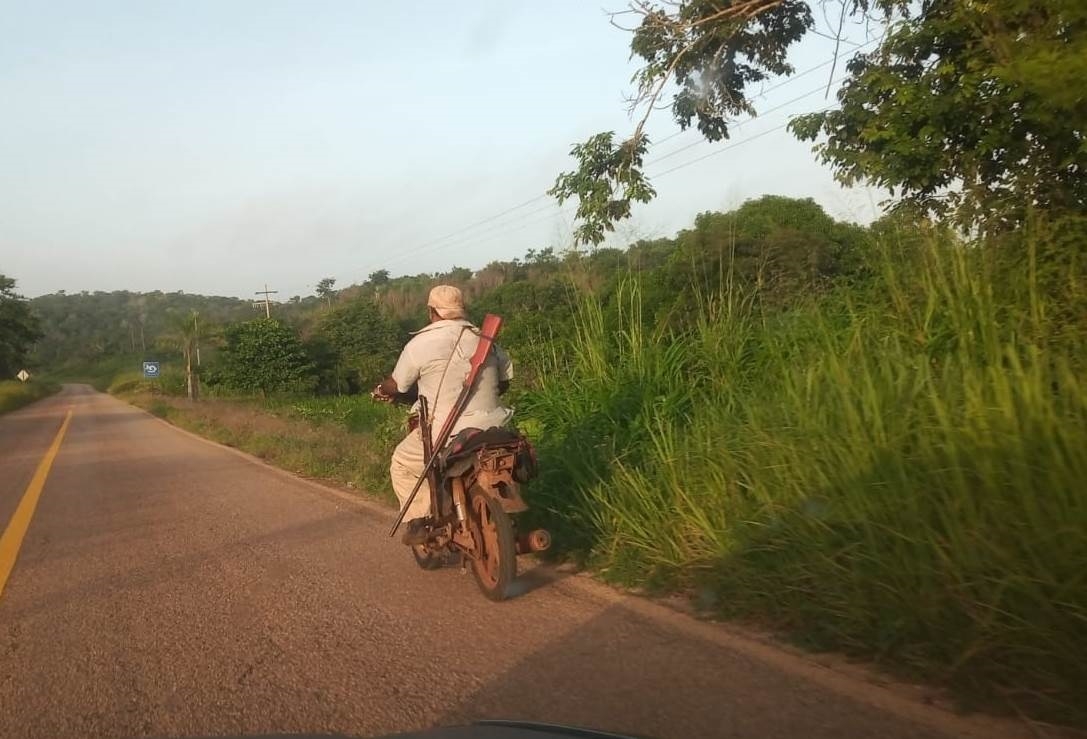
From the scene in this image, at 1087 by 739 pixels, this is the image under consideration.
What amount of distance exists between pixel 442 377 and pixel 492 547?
110 centimetres

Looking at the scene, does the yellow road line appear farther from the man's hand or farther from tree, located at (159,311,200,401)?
tree, located at (159,311,200,401)

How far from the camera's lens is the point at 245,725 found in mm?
3697

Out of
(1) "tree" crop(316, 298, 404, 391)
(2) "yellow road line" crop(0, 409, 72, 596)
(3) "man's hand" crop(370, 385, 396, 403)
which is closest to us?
(3) "man's hand" crop(370, 385, 396, 403)

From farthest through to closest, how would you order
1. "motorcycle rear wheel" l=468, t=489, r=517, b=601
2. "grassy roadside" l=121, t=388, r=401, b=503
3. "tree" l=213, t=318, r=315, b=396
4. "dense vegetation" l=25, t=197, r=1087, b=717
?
"tree" l=213, t=318, r=315, b=396, "grassy roadside" l=121, t=388, r=401, b=503, "motorcycle rear wheel" l=468, t=489, r=517, b=601, "dense vegetation" l=25, t=197, r=1087, b=717

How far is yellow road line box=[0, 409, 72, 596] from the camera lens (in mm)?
7193

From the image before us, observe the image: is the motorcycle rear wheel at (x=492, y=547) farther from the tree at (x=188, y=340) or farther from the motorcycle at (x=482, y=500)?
the tree at (x=188, y=340)

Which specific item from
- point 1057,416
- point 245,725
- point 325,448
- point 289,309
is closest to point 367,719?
point 245,725

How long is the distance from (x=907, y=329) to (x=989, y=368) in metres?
0.99

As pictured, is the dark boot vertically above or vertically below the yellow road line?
above

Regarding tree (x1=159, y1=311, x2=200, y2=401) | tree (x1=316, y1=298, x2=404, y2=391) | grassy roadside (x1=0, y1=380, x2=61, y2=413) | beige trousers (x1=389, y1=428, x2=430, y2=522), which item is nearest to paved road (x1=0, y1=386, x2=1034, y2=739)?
beige trousers (x1=389, y1=428, x2=430, y2=522)

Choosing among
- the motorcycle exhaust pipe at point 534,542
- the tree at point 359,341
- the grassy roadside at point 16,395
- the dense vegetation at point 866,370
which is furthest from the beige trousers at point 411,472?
the grassy roadside at point 16,395

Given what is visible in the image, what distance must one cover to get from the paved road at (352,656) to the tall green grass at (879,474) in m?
0.34

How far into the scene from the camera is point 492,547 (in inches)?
216

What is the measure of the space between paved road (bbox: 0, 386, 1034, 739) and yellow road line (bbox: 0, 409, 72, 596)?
0.55 ft
